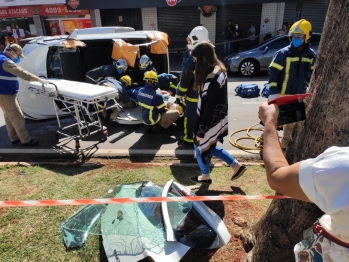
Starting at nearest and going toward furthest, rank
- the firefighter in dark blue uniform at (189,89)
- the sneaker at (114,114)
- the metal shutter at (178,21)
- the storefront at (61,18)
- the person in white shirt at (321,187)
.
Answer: the person in white shirt at (321,187) → the firefighter in dark blue uniform at (189,89) → the sneaker at (114,114) → the metal shutter at (178,21) → the storefront at (61,18)

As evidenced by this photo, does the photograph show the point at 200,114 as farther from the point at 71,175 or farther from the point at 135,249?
the point at 71,175

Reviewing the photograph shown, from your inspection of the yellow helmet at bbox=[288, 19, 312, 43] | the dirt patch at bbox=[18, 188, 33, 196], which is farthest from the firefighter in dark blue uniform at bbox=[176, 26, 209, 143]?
the dirt patch at bbox=[18, 188, 33, 196]

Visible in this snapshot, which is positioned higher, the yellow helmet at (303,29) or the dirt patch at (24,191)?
the yellow helmet at (303,29)

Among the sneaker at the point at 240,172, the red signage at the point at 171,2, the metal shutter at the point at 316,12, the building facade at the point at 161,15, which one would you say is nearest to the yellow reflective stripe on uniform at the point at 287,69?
the sneaker at the point at 240,172

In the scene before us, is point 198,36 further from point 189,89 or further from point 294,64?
point 294,64

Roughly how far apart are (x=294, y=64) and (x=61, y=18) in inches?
707

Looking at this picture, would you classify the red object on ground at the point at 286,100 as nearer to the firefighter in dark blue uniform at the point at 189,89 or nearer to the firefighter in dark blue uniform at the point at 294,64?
the firefighter in dark blue uniform at the point at 294,64

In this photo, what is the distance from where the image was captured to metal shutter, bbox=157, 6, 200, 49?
16797 mm

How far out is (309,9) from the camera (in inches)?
615

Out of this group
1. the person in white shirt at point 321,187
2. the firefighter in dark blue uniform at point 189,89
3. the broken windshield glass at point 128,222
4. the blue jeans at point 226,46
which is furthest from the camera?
the blue jeans at point 226,46

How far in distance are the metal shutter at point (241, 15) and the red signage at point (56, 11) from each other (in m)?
8.30

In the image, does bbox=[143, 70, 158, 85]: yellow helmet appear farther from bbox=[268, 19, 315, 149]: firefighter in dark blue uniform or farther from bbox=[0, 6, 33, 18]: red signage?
bbox=[0, 6, 33, 18]: red signage

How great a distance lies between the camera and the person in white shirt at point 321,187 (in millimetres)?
925

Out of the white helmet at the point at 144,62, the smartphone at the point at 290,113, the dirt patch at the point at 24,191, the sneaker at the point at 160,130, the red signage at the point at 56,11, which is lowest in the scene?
the sneaker at the point at 160,130
